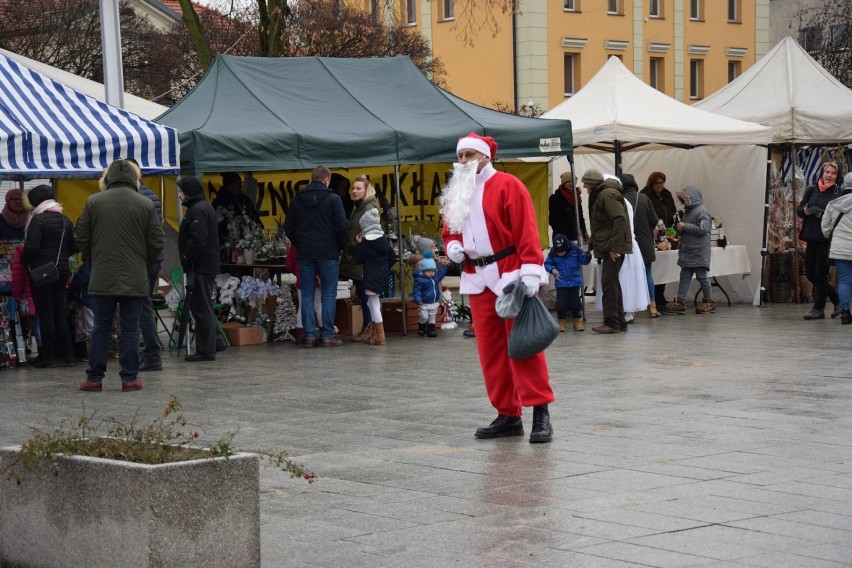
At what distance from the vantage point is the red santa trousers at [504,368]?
828 centimetres

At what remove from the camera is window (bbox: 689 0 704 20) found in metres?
53.8

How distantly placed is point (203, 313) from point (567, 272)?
4465mm

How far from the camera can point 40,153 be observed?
12547mm

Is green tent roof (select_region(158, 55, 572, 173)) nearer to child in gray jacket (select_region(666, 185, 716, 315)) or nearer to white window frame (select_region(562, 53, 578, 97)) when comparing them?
child in gray jacket (select_region(666, 185, 716, 315))

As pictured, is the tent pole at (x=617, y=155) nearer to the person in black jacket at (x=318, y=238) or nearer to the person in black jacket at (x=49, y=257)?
the person in black jacket at (x=318, y=238)

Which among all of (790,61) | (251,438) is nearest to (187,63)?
(790,61)

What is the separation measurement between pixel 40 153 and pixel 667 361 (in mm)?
5832

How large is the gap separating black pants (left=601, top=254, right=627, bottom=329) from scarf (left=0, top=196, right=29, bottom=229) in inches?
244

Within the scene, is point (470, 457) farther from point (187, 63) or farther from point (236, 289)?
point (187, 63)

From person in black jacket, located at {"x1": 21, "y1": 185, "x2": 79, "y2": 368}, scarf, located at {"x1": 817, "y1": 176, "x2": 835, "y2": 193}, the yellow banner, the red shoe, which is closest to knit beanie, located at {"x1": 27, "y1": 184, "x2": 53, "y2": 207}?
person in black jacket, located at {"x1": 21, "y1": 185, "x2": 79, "y2": 368}

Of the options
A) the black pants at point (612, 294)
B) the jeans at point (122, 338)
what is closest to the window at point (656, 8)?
the black pants at point (612, 294)

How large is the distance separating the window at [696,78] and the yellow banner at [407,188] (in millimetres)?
36950

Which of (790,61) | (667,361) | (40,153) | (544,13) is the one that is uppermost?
(544,13)

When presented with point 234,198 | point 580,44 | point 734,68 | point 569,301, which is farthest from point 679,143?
point 734,68
